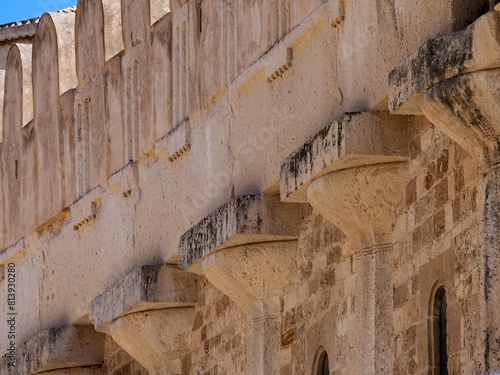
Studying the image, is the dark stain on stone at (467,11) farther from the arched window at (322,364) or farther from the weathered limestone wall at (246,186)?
the arched window at (322,364)

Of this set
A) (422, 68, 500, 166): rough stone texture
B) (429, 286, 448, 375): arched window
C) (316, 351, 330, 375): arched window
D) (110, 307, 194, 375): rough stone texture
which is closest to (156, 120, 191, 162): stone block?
(110, 307, 194, 375): rough stone texture

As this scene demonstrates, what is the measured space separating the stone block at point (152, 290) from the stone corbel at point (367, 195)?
2.59m

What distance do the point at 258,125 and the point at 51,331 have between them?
12.3 feet

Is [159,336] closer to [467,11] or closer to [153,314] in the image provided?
[153,314]

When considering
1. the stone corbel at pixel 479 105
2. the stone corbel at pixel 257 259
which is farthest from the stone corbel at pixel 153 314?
the stone corbel at pixel 479 105

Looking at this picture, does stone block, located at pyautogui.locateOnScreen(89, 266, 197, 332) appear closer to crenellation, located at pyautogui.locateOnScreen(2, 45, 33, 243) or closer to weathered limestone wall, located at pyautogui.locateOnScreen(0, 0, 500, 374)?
weathered limestone wall, located at pyautogui.locateOnScreen(0, 0, 500, 374)

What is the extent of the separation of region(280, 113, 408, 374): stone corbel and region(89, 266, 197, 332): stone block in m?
2.59

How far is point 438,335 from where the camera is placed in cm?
740

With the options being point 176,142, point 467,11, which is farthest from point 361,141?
point 176,142

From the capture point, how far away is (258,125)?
368 inches

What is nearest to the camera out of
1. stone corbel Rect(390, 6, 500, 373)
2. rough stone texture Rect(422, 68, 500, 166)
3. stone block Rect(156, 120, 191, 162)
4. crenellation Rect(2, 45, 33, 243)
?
stone corbel Rect(390, 6, 500, 373)

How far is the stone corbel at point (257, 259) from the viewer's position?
923cm

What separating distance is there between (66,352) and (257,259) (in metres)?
3.35

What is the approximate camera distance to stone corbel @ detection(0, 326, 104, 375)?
40.6 feet
